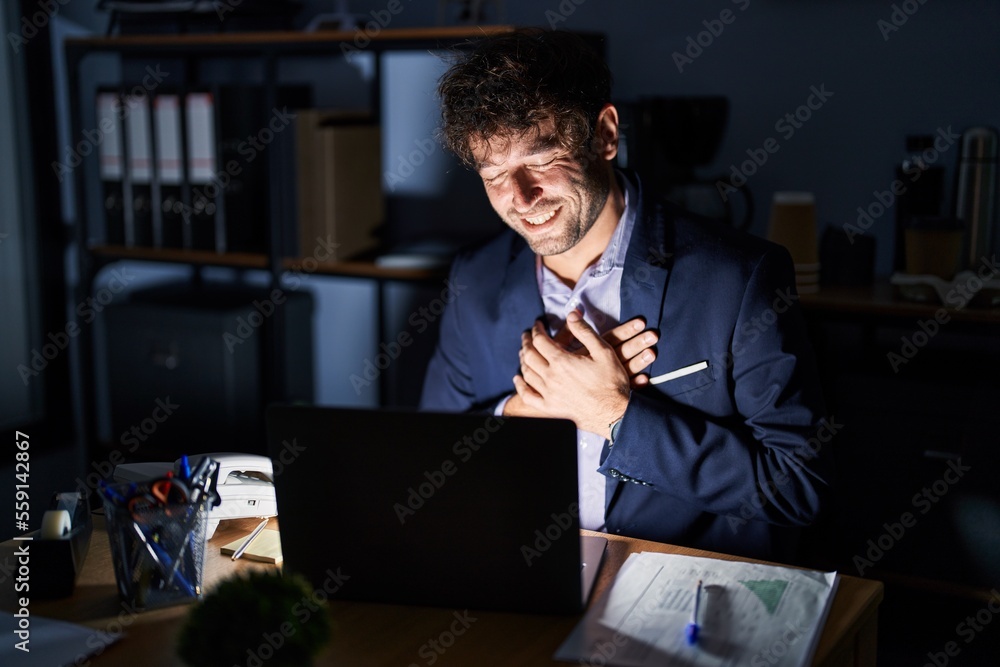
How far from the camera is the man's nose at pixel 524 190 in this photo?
1.56m

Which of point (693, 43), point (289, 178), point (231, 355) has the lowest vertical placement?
point (231, 355)

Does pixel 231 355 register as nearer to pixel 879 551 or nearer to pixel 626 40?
pixel 626 40

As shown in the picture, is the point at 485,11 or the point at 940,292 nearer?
the point at 940,292

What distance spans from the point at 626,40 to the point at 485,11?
375 mm

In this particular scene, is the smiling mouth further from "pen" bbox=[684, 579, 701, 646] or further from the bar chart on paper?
"pen" bbox=[684, 579, 701, 646]

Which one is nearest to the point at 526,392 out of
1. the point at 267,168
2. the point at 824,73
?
the point at 824,73

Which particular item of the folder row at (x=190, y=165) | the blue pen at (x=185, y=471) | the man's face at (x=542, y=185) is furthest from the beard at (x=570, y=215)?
the folder row at (x=190, y=165)

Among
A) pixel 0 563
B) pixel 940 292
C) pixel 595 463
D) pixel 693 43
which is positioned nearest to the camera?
pixel 0 563

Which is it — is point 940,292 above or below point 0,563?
above

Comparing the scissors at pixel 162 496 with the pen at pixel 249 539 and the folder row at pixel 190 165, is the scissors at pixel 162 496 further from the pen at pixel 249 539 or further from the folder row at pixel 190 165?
the folder row at pixel 190 165

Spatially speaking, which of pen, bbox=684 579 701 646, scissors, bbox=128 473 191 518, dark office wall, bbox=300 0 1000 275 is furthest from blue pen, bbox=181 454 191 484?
dark office wall, bbox=300 0 1000 275

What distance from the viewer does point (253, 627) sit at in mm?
898

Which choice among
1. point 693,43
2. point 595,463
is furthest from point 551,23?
point 595,463

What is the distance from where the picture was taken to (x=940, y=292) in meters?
2.00
